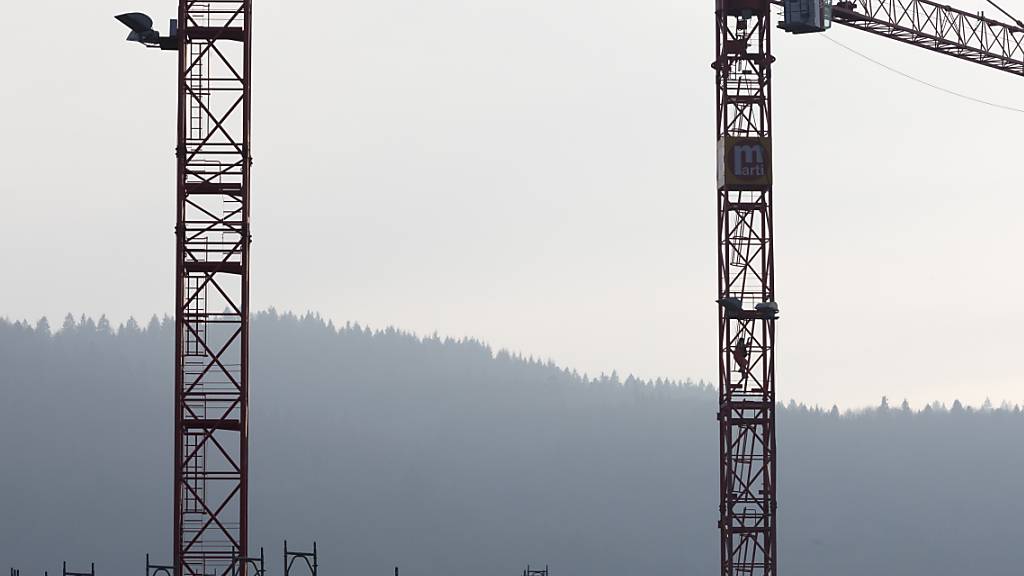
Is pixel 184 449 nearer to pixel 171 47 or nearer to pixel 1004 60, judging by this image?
pixel 171 47

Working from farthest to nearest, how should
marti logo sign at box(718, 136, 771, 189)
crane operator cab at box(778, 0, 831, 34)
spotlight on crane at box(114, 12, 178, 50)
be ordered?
crane operator cab at box(778, 0, 831, 34)
marti logo sign at box(718, 136, 771, 189)
spotlight on crane at box(114, 12, 178, 50)

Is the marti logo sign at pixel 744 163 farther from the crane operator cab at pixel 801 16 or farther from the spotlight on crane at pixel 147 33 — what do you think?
the spotlight on crane at pixel 147 33

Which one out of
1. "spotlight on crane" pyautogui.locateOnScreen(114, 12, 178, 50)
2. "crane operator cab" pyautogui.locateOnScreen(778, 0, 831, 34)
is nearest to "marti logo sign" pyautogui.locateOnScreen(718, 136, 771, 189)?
"crane operator cab" pyautogui.locateOnScreen(778, 0, 831, 34)

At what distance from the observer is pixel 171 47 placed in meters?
63.8

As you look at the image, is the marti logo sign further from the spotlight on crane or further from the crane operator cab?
the spotlight on crane

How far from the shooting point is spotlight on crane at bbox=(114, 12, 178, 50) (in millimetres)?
63438

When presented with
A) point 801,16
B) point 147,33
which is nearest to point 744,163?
point 801,16

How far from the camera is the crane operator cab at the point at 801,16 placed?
290 feet

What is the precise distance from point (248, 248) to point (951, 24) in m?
51.1

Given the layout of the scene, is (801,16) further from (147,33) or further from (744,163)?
(147,33)

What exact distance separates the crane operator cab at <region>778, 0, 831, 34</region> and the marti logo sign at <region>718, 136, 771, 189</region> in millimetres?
5475

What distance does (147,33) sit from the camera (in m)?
63.7

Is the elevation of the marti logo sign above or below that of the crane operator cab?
below

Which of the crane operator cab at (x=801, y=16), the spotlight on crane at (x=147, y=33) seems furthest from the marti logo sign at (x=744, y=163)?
the spotlight on crane at (x=147, y=33)
